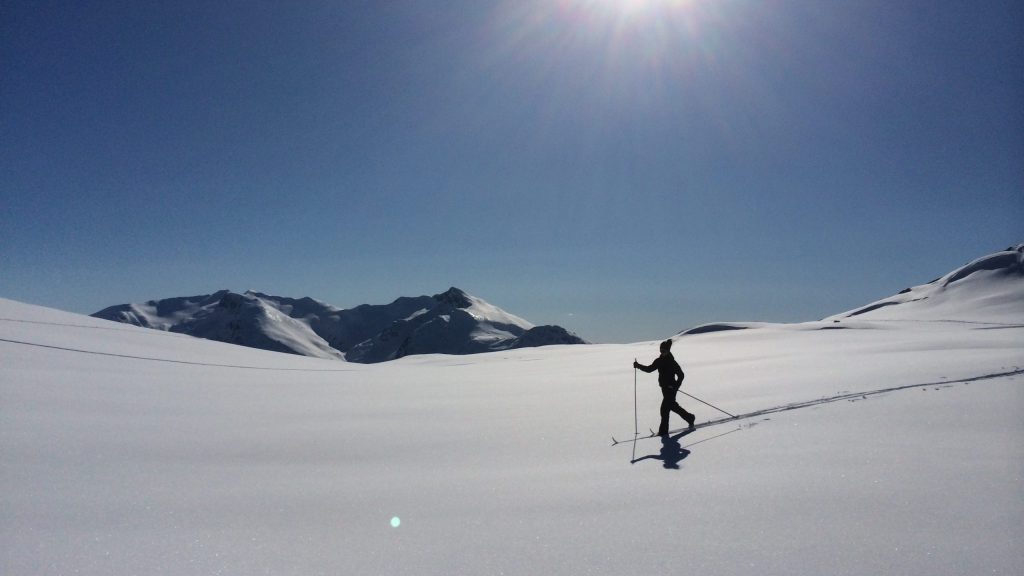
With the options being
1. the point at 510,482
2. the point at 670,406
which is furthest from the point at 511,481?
the point at 670,406

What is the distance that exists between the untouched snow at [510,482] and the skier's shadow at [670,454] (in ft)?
0.15

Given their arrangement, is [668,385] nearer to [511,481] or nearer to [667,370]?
[667,370]

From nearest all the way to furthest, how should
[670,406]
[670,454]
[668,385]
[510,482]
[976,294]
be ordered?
[510,482] → [670,454] → [670,406] → [668,385] → [976,294]

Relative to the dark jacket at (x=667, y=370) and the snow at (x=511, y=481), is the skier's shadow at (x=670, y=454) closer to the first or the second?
the snow at (x=511, y=481)

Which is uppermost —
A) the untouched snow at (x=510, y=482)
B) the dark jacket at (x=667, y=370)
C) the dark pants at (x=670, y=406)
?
the dark jacket at (x=667, y=370)

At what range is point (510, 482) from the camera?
5602 mm

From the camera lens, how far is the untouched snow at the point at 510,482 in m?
3.81

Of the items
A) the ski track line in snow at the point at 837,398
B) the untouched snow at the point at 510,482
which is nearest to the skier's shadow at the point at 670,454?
the untouched snow at the point at 510,482

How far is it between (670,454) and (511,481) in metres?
2.45

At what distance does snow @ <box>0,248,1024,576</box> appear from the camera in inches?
150

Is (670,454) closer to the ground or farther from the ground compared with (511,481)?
farther from the ground

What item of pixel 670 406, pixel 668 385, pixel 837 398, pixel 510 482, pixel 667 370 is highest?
pixel 667 370

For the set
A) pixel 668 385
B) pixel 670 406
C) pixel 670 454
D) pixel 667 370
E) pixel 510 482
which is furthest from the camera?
pixel 667 370

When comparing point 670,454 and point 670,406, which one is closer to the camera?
point 670,454
